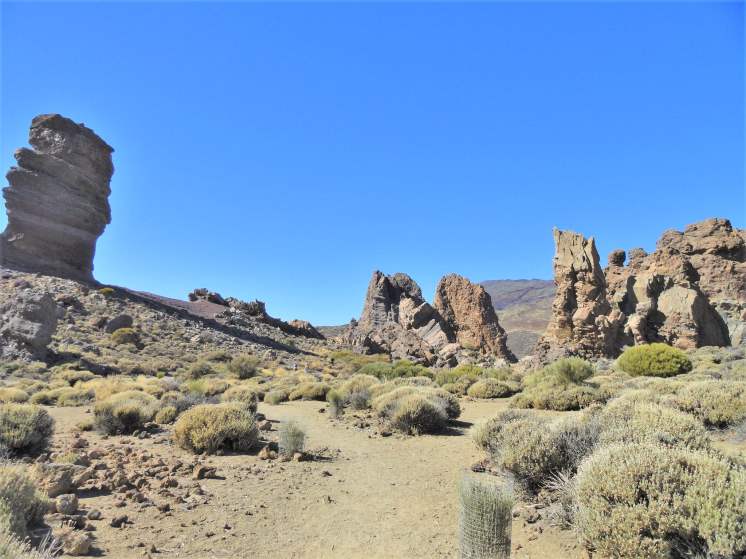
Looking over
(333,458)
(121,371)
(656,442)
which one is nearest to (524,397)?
(333,458)

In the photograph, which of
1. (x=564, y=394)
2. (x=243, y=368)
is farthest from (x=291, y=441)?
(x=243, y=368)

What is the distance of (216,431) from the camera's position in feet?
30.3

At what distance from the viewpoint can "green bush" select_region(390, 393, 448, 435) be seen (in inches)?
462

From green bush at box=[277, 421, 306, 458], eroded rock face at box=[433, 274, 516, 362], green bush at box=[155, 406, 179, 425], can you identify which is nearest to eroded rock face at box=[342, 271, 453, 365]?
eroded rock face at box=[433, 274, 516, 362]

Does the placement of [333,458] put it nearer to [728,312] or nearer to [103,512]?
[103,512]

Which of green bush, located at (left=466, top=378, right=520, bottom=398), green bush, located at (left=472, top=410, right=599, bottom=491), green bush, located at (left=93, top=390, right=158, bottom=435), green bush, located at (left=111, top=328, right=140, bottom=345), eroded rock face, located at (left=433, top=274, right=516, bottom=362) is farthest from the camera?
eroded rock face, located at (left=433, top=274, right=516, bottom=362)

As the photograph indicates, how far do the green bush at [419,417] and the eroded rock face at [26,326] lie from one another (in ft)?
71.1

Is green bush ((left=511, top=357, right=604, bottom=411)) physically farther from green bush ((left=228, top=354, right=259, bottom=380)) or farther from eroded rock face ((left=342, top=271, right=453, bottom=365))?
green bush ((left=228, top=354, right=259, bottom=380))

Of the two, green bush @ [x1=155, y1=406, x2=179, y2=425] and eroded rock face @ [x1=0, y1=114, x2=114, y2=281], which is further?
eroded rock face @ [x1=0, y1=114, x2=114, y2=281]

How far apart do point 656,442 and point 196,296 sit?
6523 cm

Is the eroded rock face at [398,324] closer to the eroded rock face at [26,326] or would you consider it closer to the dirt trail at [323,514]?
the eroded rock face at [26,326]

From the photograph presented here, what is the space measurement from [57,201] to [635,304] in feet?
162

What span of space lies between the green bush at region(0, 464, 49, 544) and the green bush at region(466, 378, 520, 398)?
16.4 metres

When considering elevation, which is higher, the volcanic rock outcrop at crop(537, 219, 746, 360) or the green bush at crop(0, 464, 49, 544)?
the volcanic rock outcrop at crop(537, 219, 746, 360)
